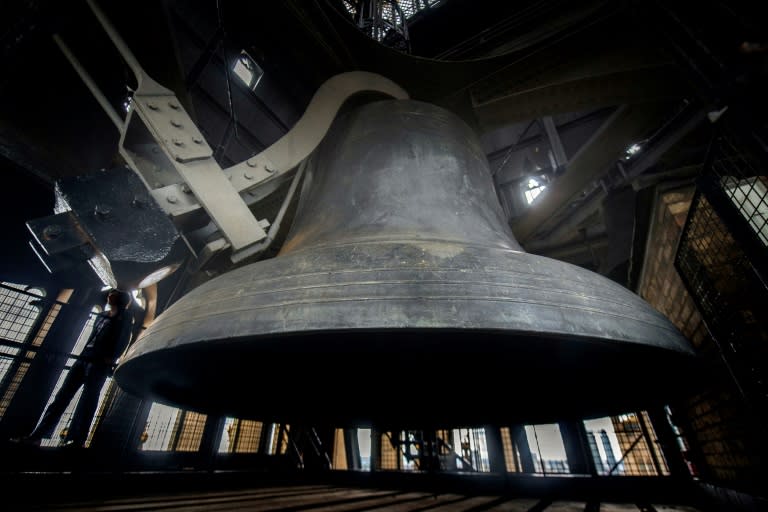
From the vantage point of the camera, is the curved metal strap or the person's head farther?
the person's head

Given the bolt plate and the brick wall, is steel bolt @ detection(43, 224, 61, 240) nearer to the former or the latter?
the bolt plate

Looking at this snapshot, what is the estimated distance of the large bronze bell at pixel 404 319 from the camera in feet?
1.97

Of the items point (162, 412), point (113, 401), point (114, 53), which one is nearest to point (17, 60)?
point (114, 53)

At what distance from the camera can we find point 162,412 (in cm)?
755

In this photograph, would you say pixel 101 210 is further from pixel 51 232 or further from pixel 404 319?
pixel 404 319

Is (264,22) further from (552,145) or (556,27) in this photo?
(552,145)

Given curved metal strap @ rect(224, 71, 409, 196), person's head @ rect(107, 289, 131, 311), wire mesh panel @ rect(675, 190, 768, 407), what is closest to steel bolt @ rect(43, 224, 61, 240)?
curved metal strap @ rect(224, 71, 409, 196)

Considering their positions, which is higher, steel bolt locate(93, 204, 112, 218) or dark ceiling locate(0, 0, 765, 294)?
dark ceiling locate(0, 0, 765, 294)

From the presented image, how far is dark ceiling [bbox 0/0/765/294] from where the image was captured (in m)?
1.11

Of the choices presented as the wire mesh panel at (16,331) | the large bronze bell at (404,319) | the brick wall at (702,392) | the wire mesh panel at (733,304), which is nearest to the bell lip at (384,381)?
the large bronze bell at (404,319)

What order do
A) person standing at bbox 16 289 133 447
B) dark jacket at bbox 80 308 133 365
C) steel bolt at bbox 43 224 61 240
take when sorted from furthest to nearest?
dark jacket at bbox 80 308 133 365
person standing at bbox 16 289 133 447
steel bolt at bbox 43 224 61 240

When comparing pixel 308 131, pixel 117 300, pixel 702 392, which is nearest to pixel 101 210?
pixel 308 131

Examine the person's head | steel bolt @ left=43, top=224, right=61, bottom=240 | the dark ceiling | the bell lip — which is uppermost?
the dark ceiling

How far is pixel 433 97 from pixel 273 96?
221 centimetres
